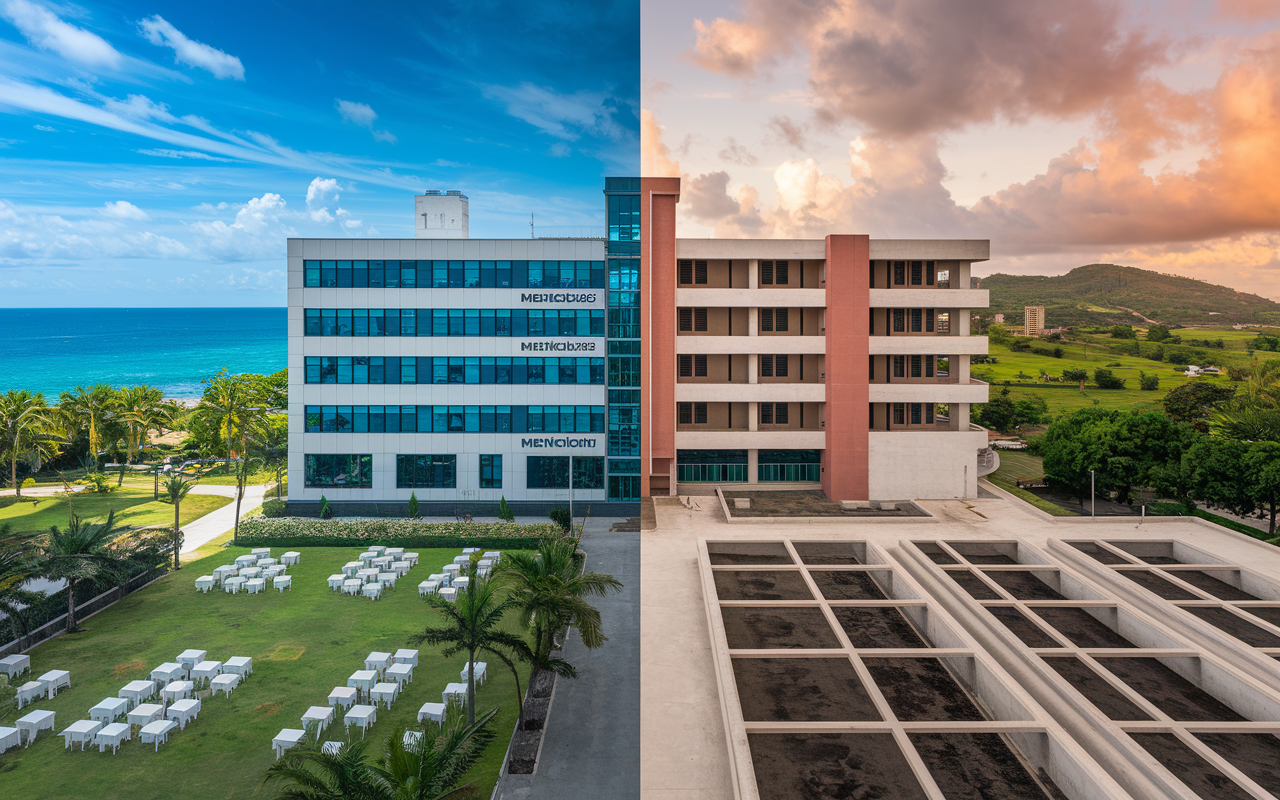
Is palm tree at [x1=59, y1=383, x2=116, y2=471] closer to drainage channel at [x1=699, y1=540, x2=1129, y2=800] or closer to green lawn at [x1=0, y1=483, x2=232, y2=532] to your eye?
green lawn at [x1=0, y1=483, x2=232, y2=532]

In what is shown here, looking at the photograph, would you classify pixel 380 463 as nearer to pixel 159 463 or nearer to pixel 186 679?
pixel 186 679

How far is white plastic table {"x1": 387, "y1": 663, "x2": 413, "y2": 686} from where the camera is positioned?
842 inches

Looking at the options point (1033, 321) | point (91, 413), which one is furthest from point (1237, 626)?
point (1033, 321)

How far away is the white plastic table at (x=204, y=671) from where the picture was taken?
2166 centimetres

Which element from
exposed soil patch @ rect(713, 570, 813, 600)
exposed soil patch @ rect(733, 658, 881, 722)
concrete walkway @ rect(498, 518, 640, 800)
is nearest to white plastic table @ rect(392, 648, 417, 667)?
concrete walkway @ rect(498, 518, 640, 800)

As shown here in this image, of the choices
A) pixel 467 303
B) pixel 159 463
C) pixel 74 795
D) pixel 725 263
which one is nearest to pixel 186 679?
pixel 74 795

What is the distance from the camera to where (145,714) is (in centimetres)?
1888

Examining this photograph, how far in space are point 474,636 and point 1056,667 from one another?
1587 centimetres

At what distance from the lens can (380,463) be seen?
42.4m

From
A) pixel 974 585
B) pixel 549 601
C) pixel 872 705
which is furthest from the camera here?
pixel 974 585

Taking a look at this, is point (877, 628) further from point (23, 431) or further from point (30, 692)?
point (23, 431)

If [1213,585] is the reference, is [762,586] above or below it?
below

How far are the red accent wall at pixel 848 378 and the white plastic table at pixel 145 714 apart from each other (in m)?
34.9

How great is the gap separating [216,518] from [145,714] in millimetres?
27756
